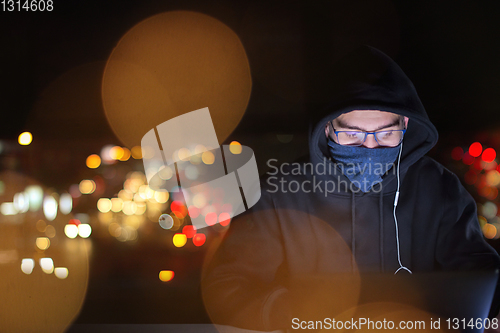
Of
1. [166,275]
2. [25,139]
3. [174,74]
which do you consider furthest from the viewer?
[25,139]

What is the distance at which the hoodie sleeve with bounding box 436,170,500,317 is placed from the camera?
3.79ft

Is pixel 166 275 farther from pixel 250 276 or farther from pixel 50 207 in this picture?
pixel 250 276

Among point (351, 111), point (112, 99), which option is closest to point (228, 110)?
point (112, 99)

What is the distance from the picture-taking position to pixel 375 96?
1.30 meters

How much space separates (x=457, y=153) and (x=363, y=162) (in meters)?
4.24

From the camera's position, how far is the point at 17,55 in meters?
3.15

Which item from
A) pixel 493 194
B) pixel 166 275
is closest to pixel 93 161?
pixel 166 275

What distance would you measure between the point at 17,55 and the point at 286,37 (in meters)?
2.84

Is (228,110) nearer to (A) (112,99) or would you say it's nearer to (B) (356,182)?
(A) (112,99)

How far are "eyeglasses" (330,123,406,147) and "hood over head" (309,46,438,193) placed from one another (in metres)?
0.09

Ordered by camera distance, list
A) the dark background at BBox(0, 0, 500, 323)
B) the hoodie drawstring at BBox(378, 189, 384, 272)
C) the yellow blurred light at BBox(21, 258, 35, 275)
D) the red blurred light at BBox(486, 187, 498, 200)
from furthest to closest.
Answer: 1. the red blurred light at BBox(486, 187, 498, 200)
2. the yellow blurred light at BBox(21, 258, 35, 275)
3. the dark background at BBox(0, 0, 500, 323)
4. the hoodie drawstring at BBox(378, 189, 384, 272)

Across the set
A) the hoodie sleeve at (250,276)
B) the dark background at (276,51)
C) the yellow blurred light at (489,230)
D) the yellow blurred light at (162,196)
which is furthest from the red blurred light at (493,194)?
the hoodie sleeve at (250,276)

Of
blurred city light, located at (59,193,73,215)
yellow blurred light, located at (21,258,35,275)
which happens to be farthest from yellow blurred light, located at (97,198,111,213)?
yellow blurred light, located at (21,258,35,275)

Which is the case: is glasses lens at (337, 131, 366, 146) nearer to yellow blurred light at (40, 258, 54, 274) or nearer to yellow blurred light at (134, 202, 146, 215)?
yellow blurred light at (40, 258, 54, 274)
